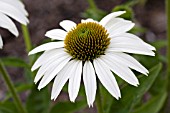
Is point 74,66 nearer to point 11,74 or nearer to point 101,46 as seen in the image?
point 101,46

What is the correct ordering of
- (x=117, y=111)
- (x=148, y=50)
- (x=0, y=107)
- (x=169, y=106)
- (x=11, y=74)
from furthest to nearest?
(x=11, y=74) < (x=169, y=106) < (x=0, y=107) < (x=117, y=111) < (x=148, y=50)

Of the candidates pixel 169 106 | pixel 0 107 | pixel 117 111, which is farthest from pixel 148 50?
pixel 169 106

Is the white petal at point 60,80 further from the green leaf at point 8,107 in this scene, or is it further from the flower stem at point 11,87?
the green leaf at point 8,107

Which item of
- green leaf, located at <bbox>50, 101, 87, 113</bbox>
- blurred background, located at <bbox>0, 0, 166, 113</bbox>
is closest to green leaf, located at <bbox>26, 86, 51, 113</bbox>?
green leaf, located at <bbox>50, 101, 87, 113</bbox>

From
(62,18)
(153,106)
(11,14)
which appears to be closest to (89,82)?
(11,14)

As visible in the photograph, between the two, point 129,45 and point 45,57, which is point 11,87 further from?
point 129,45
